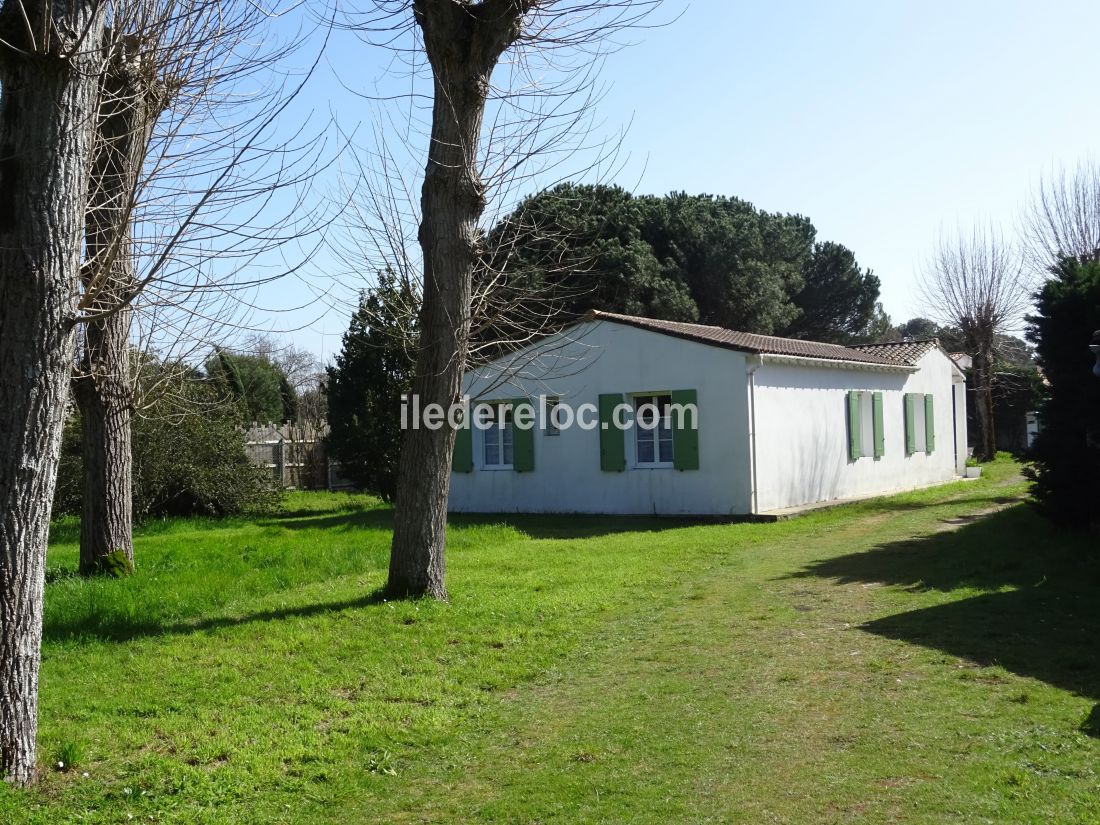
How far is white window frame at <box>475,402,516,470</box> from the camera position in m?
19.8

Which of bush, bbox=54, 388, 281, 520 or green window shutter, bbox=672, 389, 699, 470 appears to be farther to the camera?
bush, bbox=54, 388, 281, 520

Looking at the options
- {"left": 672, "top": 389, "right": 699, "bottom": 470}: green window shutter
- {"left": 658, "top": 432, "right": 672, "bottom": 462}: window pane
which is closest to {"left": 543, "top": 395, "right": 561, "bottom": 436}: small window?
{"left": 658, "top": 432, "right": 672, "bottom": 462}: window pane

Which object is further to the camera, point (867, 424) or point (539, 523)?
point (867, 424)

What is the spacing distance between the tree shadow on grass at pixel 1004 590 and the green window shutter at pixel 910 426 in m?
8.36

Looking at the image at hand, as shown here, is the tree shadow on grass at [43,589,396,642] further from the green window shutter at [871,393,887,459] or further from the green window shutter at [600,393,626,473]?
the green window shutter at [871,393,887,459]

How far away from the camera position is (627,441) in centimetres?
1816

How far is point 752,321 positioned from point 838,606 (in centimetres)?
2579

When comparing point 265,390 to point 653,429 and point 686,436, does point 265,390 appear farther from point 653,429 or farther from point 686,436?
point 686,436

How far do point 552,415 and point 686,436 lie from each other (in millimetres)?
3012

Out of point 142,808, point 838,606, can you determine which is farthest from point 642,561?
point 142,808

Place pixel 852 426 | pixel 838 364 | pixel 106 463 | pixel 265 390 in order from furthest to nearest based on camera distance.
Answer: pixel 265 390, pixel 852 426, pixel 838 364, pixel 106 463

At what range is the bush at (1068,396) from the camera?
35.2 ft

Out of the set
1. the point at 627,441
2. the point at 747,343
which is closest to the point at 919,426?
the point at 747,343

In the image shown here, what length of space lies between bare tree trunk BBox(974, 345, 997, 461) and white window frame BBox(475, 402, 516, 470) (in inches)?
677
